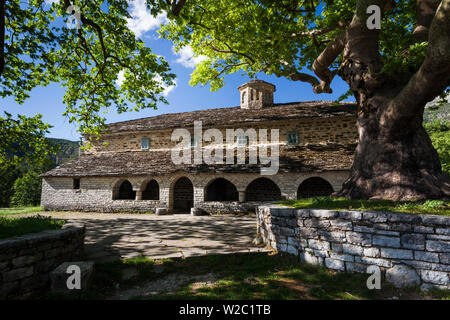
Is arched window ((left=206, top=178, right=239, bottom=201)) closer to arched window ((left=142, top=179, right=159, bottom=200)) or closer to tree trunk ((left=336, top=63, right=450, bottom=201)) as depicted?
arched window ((left=142, top=179, right=159, bottom=200))

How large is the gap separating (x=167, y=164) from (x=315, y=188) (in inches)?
365

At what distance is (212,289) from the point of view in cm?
330

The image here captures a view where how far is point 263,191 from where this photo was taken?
13.5 metres

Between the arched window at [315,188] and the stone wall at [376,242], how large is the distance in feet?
28.8

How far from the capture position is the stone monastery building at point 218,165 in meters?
11.5

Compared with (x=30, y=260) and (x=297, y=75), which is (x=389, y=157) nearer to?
(x=297, y=75)

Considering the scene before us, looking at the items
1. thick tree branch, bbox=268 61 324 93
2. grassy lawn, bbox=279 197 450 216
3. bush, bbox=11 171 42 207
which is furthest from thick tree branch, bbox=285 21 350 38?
bush, bbox=11 171 42 207

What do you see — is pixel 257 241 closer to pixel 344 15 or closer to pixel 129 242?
pixel 129 242

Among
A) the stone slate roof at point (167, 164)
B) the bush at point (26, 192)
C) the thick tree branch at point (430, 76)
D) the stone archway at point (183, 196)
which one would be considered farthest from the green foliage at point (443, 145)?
the bush at point (26, 192)

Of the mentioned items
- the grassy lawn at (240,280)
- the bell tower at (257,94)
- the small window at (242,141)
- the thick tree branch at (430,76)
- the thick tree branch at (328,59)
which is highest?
the bell tower at (257,94)

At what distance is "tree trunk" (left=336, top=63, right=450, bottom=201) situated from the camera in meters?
4.67

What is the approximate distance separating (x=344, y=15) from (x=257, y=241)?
782cm

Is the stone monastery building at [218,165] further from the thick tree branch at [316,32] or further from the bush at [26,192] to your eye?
the bush at [26,192]

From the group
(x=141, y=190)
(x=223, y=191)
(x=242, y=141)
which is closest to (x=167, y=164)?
(x=141, y=190)
